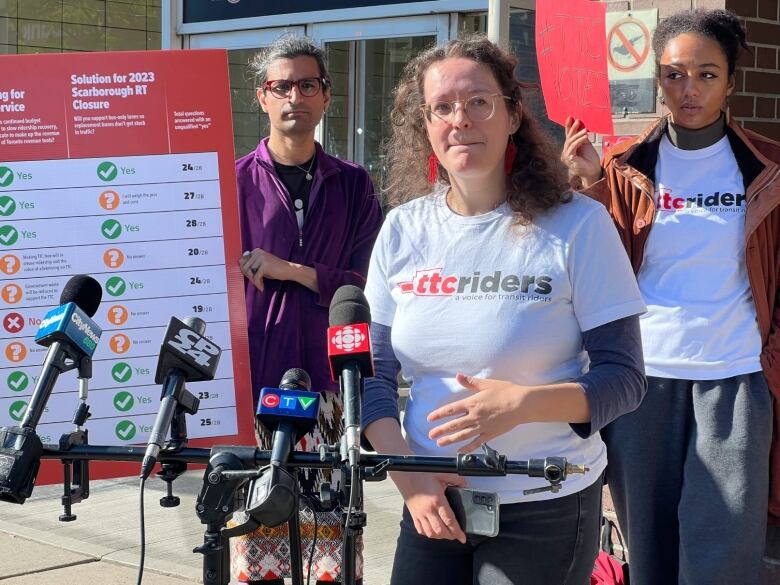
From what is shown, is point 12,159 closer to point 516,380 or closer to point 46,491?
point 516,380

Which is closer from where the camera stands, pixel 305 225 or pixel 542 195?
pixel 542 195

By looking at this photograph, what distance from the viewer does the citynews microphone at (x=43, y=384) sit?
7.61 ft

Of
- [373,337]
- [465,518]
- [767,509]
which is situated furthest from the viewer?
[767,509]

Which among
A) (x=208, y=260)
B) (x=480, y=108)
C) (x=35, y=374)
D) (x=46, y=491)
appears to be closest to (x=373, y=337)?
(x=480, y=108)

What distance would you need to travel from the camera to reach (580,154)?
384 centimetres

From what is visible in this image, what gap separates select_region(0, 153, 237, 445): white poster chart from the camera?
3877 millimetres

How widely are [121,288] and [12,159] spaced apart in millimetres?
549

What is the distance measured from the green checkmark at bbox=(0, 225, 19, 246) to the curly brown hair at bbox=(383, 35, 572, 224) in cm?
151

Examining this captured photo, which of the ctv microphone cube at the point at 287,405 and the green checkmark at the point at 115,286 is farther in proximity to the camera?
the green checkmark at the point at 115,286

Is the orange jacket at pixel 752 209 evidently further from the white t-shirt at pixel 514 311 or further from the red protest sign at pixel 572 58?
the white t-shirt at pixel 514 311

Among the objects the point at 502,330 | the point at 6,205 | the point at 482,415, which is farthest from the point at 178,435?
the point at 6,205

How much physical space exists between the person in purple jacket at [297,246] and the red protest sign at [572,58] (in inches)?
38.7

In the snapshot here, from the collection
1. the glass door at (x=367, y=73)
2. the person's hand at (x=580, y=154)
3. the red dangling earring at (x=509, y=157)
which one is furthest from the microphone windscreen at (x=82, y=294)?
the glass door at (x=367, y=73)

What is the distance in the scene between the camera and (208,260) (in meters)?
3.99
